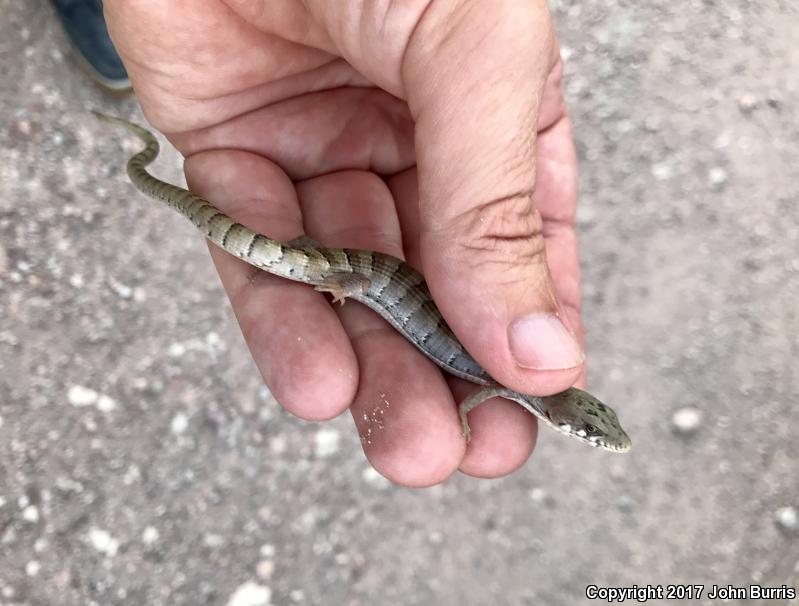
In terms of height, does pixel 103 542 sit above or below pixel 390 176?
below

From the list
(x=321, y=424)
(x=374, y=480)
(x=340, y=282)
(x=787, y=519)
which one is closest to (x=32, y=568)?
(x=321, y=424)

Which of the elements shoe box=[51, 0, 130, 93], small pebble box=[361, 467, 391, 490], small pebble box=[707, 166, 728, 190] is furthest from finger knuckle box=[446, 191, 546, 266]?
shoe box=[51, 0, 130, 93]

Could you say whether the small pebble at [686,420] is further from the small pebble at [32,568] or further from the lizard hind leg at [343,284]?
the small pebble at [32,568]

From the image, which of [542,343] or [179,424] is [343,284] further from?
[179,424]

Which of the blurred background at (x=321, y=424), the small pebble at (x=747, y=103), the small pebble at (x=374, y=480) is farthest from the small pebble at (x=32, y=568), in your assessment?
the small pebble at (x=747, y=103)

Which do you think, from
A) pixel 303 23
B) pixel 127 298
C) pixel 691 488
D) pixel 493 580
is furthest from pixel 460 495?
pixel 303 23

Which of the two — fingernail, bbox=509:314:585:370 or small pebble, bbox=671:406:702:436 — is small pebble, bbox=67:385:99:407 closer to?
fingernail, bbox=509:314:585:370

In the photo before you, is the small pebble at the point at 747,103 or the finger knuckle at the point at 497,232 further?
the small pebble at the point at 747,103
